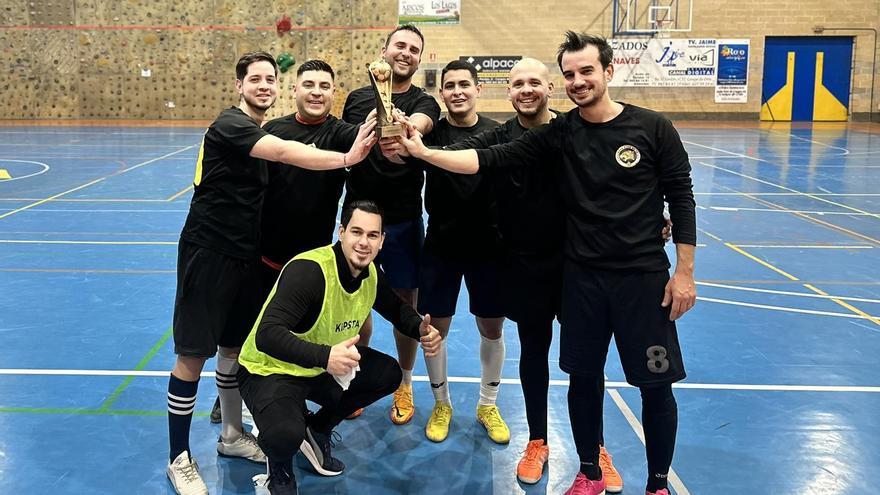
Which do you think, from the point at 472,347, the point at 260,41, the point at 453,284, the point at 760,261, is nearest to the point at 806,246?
the point at 760,261

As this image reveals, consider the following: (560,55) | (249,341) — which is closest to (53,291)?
(249,341)

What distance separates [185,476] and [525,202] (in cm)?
207

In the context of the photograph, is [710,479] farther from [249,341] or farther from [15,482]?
[15,482]

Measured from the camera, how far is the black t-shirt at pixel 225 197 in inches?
134

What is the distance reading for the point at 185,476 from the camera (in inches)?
136

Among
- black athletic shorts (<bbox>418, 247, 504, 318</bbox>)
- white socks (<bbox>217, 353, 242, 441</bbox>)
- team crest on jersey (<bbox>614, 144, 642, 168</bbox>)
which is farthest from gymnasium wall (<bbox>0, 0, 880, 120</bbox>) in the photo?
team crest on jersey (<bbox>614, 144, 642, 168</bbox>)

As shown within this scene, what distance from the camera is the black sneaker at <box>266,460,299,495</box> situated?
3318mm

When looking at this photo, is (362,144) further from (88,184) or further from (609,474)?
(88,184)

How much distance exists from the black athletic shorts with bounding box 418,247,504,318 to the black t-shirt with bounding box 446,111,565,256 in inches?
12.1

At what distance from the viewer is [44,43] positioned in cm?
2522

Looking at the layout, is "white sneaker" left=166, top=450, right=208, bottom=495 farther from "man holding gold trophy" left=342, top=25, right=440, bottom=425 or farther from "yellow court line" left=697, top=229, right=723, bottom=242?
"yellow court line" left=697, top=229, right=723, bottom=242

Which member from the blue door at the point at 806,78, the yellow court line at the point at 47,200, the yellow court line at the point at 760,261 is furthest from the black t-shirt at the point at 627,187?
the blue door at the point at 806,78

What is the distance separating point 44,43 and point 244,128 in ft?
85.9

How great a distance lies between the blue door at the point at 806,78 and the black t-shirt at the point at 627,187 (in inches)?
984
